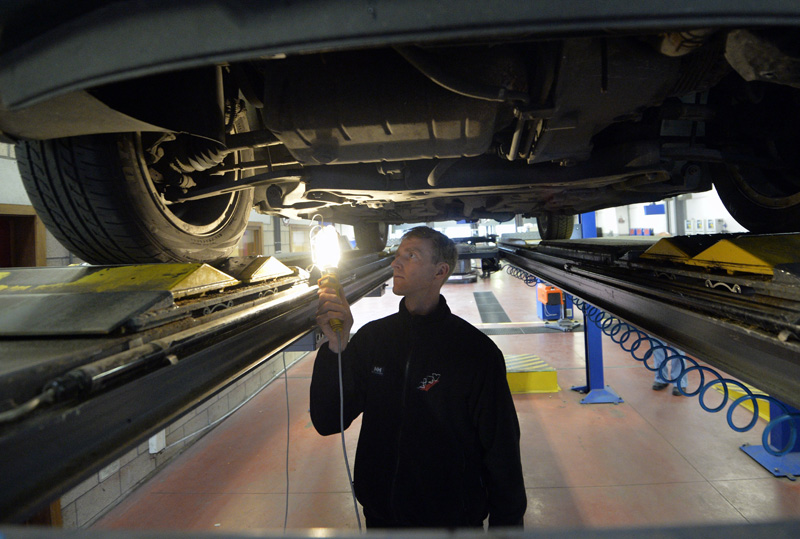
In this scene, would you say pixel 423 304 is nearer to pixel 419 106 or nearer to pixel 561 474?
pixel 419 106

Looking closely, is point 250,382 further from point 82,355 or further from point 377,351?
point 82,355

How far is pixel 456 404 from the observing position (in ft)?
4.29

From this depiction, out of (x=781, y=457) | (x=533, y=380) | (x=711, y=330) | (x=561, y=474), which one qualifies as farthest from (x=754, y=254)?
(x=533, y=380)

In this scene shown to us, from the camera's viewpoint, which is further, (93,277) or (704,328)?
(93,277)

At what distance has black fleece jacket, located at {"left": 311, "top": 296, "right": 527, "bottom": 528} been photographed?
1276 millimetres

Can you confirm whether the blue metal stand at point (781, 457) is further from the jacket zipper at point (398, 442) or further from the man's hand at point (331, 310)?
the man's hand at point (331, 310)

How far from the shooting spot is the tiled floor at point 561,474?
268 centimetres

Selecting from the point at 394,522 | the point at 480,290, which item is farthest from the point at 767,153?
the point at 480,290

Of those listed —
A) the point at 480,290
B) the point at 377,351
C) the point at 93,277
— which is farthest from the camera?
the point at 480,290

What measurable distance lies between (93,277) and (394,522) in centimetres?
123

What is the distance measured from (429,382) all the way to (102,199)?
4.02 feet

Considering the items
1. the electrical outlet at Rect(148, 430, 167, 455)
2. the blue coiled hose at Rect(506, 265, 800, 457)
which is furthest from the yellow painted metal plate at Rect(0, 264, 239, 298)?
the electrical outlet at Rect(148, 430, 167, 455)

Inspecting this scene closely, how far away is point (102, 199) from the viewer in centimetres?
132

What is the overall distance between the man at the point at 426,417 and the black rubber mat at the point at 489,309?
19.6 ft
